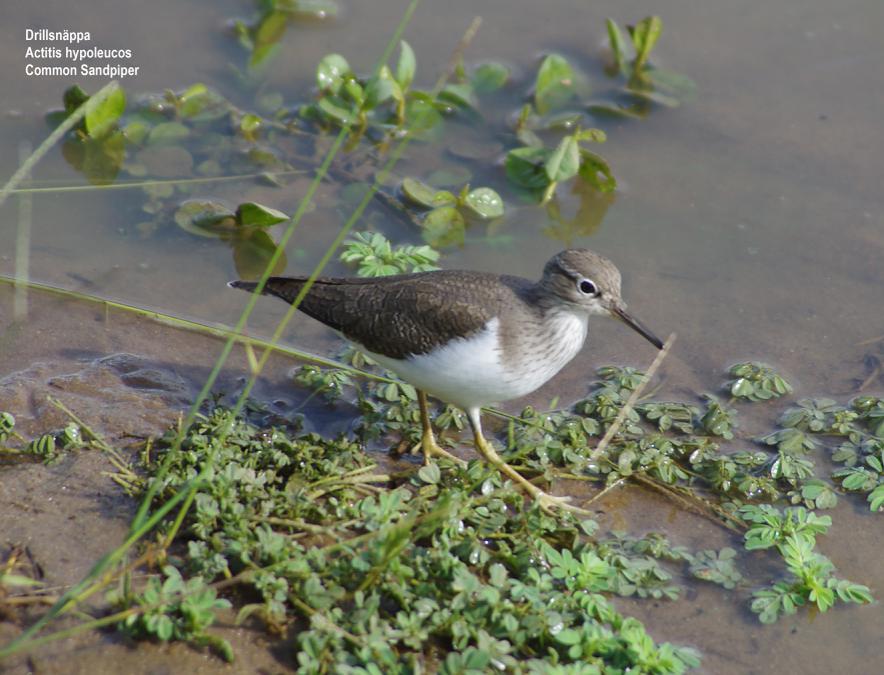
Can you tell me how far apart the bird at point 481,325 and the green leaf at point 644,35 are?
400 cm

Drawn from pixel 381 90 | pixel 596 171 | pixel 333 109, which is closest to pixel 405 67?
pixel 381 90

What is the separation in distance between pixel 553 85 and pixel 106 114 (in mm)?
3695

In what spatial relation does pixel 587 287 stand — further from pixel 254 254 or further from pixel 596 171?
pixel 254 254

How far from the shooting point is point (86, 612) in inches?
159

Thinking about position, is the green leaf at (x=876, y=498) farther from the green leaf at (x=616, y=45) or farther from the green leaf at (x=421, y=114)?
the green leaf at (x=616, y=45)

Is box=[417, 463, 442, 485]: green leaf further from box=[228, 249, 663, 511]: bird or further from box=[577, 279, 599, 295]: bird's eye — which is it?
box=[577, 279, 599, 295]: bird's eye

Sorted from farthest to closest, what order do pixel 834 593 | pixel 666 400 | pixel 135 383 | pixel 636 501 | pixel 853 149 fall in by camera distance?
pixel 853 149 < pixel 666 400 < pixel 135 383 < pixel 636 501 < pixel 834 593

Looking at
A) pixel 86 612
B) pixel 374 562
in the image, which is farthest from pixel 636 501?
pixel 86 612

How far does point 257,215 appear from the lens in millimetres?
7152

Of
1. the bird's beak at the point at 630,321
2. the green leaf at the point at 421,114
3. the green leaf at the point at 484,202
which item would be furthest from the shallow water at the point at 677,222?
the bird's beak at the point at 630,321

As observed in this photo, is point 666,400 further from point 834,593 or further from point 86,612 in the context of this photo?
point 86,612

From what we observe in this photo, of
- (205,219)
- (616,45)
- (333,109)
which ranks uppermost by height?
(616,45)

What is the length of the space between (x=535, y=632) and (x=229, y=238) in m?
4.30

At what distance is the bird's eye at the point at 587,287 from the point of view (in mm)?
5270
